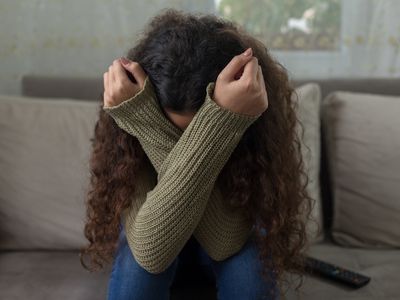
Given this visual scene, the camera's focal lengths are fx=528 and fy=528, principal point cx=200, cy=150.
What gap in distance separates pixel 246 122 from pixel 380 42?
908mm

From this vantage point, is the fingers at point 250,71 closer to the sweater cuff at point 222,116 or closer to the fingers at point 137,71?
the sweater cuff at point 222,116

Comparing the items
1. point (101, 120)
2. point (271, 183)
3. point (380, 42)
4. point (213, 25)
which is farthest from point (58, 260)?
point (380, 42)

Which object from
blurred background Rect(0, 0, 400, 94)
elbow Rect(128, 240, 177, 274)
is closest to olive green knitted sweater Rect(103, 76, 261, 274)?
elbow Rect(128, 240, 177, 274)

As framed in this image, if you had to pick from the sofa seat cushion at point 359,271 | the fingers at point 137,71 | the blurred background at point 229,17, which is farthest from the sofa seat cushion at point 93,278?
the blurred background at point 229,17

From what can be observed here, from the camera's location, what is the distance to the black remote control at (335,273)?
1.12 m

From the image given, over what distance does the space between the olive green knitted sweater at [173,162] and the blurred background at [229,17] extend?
2.27 ft

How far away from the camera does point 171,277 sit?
0.99 meters

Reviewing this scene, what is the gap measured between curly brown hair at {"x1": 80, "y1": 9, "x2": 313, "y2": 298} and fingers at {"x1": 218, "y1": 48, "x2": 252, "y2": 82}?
4 cm

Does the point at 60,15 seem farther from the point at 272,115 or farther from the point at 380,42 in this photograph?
the point at 380,42

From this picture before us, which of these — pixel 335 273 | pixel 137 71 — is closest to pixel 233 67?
pixel 137 71

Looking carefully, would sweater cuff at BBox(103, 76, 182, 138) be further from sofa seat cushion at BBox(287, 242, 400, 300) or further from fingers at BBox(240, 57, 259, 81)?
sofa seat cushion at BBox(287, 242, 400, 300)

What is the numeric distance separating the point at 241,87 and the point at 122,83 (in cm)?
20

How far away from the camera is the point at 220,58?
2.89ft

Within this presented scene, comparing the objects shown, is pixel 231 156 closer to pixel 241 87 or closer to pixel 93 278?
pixel 241 87
